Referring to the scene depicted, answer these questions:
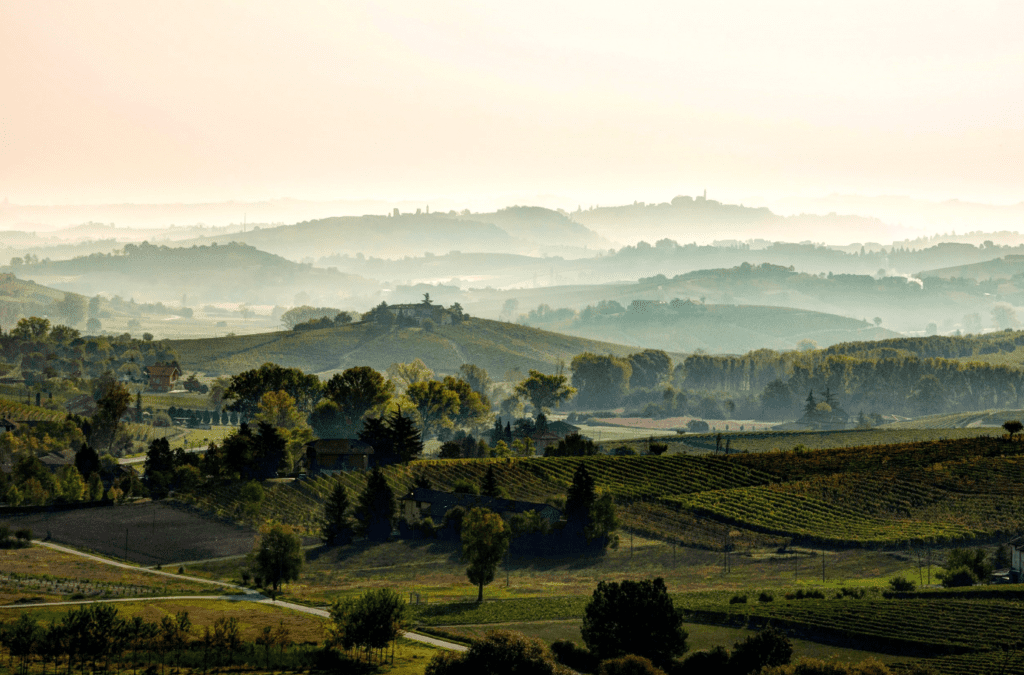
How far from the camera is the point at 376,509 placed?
9138cm

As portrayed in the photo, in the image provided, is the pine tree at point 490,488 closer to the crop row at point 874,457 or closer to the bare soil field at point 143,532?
the bare soil field at point 143,532

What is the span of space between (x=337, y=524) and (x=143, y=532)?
1580 centimetres

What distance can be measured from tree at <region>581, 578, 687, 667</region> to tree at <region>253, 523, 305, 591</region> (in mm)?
Result: 24953

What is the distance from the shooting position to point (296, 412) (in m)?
149

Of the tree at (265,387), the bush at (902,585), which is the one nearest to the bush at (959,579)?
the bush at (902,585)

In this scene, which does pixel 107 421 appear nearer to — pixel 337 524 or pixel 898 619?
pixel 337 524

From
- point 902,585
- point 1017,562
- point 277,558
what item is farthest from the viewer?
point 277,558

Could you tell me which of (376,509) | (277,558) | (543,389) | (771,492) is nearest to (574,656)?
(277,558)

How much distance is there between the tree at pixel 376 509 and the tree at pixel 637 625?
3777 centimetres

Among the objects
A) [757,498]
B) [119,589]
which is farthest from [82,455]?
[757,498]

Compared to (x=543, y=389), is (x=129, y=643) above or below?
below

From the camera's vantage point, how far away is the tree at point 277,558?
71750 millimetres

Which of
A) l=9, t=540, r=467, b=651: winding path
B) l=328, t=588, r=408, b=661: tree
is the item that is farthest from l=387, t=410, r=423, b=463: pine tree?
l=328, t=588, r=408, b=661: tree

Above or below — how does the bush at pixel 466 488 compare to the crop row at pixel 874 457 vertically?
below
